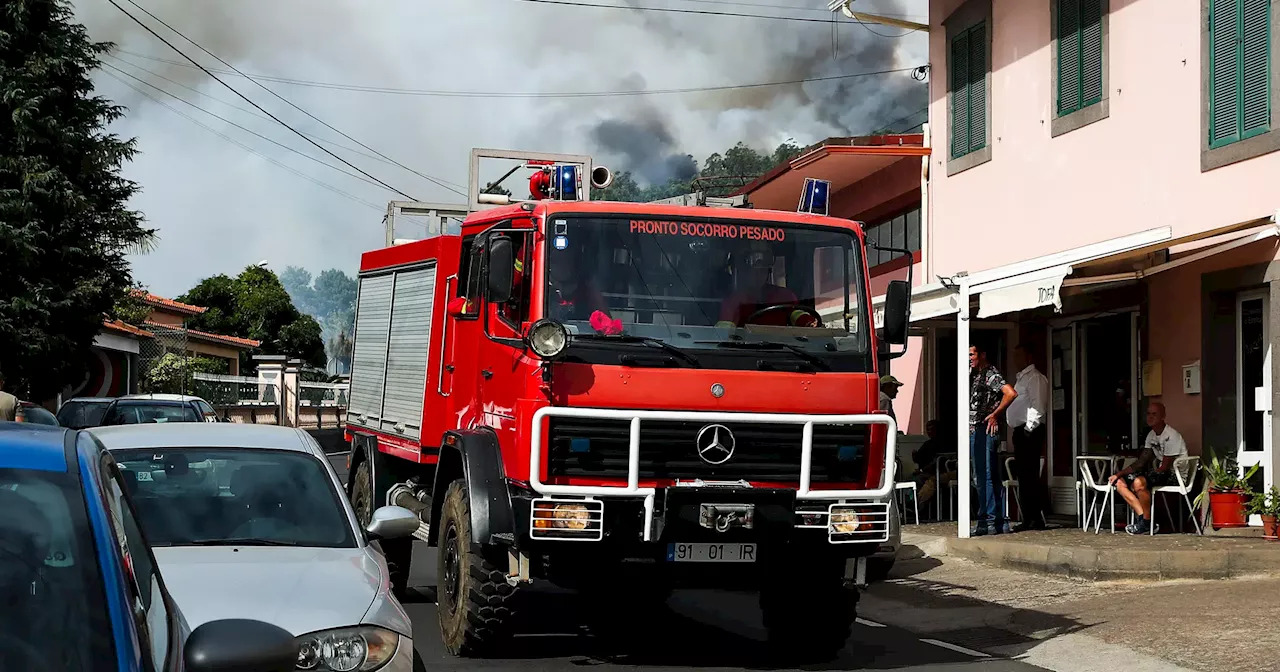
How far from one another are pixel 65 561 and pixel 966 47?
59.2 feet

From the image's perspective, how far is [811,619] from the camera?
970 centimetres

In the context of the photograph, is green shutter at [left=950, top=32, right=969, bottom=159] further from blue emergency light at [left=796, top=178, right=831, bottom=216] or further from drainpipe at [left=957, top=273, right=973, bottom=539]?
blue emergency light at [left=796, top=178, right=831, bottom=216]

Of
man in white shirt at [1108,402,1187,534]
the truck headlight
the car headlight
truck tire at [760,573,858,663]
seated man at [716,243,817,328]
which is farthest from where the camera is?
man in white shirt at [1108,402,1187,534]

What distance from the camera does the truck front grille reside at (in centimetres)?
861

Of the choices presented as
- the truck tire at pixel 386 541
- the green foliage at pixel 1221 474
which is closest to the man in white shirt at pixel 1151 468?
the green foliage at pixel 1221 474

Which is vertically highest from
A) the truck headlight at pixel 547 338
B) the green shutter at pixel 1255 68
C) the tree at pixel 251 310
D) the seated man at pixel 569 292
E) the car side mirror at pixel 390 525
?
the tree at pixel 251 310

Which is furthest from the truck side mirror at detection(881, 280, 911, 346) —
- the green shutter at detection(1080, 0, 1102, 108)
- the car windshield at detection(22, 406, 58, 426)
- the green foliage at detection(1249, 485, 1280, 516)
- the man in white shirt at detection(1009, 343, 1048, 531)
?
the car windshield at detection(22, 406, 58, 426)

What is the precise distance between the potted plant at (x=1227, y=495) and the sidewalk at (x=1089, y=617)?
1784mm

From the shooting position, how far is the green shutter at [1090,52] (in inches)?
645

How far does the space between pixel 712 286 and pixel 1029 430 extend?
7569mm

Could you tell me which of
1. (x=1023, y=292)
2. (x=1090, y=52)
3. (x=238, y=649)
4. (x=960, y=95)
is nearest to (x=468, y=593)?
(x=238, y=649)

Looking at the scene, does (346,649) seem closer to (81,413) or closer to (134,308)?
(81,413)

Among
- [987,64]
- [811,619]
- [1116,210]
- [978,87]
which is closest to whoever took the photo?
[811,619]

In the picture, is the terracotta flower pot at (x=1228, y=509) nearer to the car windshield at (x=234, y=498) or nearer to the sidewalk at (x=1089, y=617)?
the sidewalk at (x=1089, y=617)
